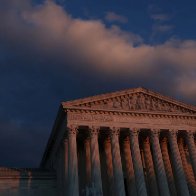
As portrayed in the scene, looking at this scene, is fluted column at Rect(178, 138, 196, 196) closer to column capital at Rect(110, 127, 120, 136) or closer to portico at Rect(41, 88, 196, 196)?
portico at Rect(41, 88, 196, 196)

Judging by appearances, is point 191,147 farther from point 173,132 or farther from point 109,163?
point 109,163

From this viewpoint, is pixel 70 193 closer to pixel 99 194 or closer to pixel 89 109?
pixel 99 194

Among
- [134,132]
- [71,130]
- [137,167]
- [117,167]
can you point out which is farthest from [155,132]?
[71,130]

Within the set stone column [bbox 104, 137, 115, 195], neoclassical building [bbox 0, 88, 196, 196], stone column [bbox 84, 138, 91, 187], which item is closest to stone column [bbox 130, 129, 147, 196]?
neoclassical building [bbox 0, 88, 196, 196]

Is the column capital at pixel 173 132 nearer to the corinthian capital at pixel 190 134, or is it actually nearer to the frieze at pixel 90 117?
the corinthian capital at pixel 190 134

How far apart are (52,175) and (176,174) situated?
15.9 meters

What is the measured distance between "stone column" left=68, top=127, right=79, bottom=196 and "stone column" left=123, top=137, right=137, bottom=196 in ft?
23.3

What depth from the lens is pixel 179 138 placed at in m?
42.5

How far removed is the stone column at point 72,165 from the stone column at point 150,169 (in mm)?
10270

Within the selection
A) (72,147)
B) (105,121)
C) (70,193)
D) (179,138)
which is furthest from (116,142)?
(179,138)

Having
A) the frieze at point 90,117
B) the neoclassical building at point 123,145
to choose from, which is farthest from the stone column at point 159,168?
the frieze at point 90,117

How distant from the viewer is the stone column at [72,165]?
31672 mm

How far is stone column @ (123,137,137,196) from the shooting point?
117ft

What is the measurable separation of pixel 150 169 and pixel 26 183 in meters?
15.7
